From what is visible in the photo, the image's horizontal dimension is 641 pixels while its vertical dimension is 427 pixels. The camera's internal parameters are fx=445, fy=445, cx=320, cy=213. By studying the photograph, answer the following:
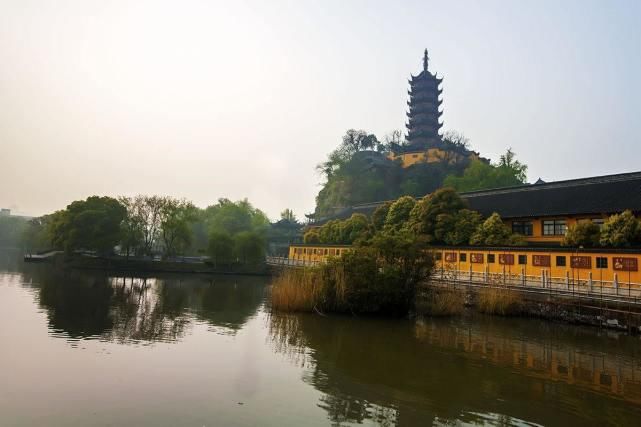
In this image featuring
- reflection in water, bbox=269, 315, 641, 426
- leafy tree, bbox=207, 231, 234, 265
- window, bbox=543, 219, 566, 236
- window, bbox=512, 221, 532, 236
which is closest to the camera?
reflection in water, bbox=269, 315, 641, 426

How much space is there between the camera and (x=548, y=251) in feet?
79.7

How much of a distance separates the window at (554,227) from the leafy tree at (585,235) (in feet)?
24.0

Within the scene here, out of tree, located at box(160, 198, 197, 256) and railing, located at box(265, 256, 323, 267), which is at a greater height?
tree, located at box(160, 198, 197, 256)

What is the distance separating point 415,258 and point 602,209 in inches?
645

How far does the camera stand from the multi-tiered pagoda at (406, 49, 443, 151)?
269 ft

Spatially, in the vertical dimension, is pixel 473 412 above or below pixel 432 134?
below

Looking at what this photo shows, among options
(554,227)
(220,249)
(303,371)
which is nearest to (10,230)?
(220,249)

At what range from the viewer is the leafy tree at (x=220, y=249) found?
163 ft

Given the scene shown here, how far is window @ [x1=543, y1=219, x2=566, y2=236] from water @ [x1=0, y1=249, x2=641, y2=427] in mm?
14274

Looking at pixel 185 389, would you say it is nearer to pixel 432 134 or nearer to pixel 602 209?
pixel 602 209

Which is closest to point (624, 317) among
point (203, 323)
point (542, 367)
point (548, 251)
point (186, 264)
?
point (548, 251)

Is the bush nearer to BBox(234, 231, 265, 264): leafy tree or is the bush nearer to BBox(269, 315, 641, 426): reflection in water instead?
BBox(269, 315, 641, 426): reflection in water

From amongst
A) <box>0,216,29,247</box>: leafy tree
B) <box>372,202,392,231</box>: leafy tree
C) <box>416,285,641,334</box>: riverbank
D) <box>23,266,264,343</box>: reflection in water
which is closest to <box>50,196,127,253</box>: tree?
<box>23,266,264,343</box>: reflection in water

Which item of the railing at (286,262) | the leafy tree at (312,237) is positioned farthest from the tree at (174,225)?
the leafy tree at (312,237)
